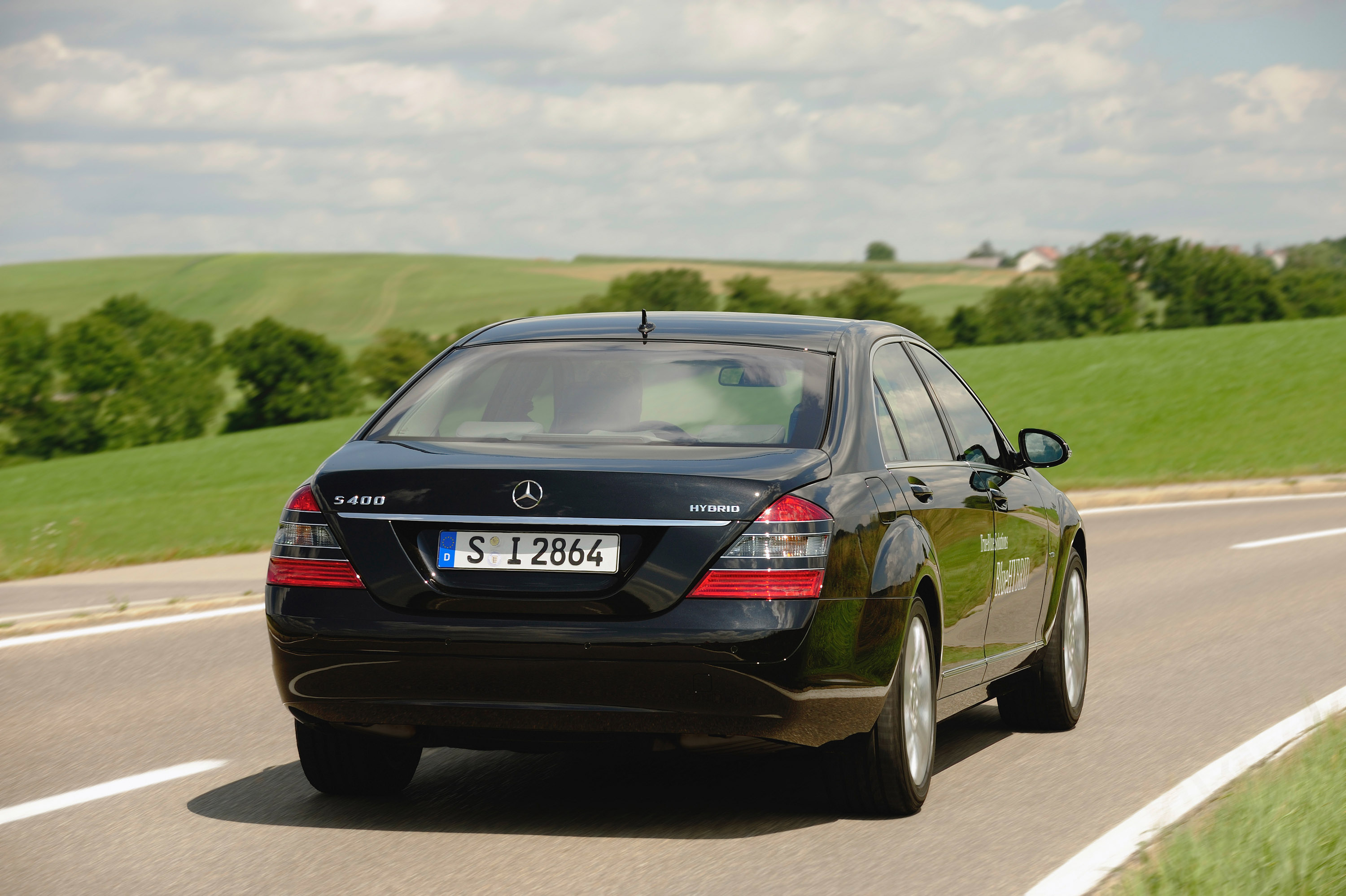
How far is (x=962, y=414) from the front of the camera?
7422mm

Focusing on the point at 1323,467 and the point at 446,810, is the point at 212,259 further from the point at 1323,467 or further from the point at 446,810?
the point at 446,810

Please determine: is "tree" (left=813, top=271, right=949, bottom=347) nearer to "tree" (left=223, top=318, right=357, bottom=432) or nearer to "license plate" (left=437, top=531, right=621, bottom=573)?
"tree" (left=223, top=318, right=357, bottom=432)

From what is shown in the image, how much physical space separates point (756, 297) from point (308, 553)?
99.4 meters

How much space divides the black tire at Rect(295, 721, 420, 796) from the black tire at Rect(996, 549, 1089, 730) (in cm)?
295

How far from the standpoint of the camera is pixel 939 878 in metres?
5.11

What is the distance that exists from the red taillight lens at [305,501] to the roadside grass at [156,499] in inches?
397

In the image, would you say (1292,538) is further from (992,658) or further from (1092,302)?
(1092,302)

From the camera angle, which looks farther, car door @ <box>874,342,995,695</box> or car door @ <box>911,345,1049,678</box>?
car door @ <box>911,345,1049,678</box>

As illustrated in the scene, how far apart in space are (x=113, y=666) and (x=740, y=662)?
559cm

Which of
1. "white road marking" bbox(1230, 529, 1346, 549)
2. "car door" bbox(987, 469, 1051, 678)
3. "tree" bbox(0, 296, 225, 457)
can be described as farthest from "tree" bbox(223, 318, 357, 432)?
"car door" bbox(987, 469, 1051, 678)

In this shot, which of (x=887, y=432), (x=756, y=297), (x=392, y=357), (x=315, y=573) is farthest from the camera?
(x=392, y=357)

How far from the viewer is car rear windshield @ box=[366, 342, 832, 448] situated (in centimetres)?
581

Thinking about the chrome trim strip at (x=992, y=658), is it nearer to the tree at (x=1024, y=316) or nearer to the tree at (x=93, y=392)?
the tree at (x=93, y=392)

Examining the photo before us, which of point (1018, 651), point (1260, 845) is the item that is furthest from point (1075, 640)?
point (1260, 845)
